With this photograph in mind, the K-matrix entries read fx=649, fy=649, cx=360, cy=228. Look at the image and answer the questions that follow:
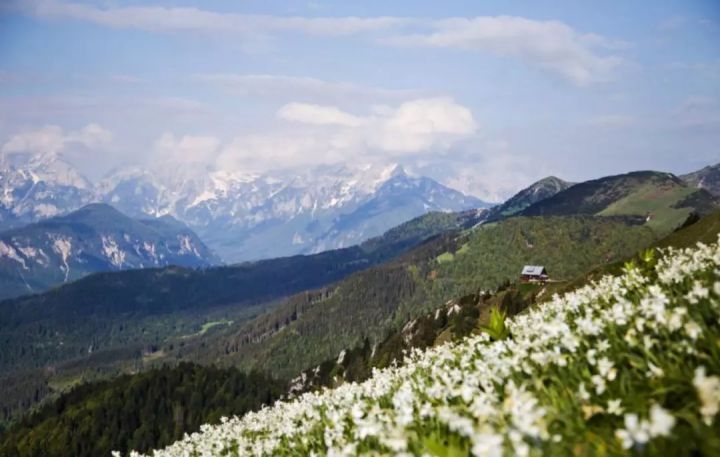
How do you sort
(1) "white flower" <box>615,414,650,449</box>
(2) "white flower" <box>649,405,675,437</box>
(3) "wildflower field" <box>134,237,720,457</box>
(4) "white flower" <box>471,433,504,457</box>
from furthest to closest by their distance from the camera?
(3) "wildflower field" <box>134,237,720,457</box>, (4) "white flower" <box>471,433,504,457</box>, (1) "white flower" <box>615,414,650,449</box>, (2) "white flower" <box>649,405,675,437</box>

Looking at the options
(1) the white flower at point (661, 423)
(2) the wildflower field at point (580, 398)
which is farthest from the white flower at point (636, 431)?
(1) the white flower at point (661, 423)

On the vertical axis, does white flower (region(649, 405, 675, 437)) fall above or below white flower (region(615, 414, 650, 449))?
above

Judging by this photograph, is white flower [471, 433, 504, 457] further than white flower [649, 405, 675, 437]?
Yes

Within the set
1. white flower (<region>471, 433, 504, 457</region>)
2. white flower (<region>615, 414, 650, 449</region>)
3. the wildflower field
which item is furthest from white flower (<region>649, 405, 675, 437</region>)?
white flower (<region>471, 433, 504, 457</region>)

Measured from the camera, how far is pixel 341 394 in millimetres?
16656

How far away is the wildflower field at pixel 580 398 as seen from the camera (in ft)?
20.8

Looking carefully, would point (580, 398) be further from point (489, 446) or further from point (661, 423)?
point (661, 423)

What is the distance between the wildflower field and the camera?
6348 mm

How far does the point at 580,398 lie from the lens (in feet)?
28.1

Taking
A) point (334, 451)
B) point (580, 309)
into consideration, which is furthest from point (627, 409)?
point (580, 309)

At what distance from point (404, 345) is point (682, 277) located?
184 m

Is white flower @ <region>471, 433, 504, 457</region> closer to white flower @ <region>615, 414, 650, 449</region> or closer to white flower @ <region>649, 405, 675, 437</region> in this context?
white flower @ <region>615, 414, 650, 449</region>

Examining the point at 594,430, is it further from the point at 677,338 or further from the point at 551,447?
the point at 677,338

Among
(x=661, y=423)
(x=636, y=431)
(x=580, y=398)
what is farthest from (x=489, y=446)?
(x=580, y=398)
